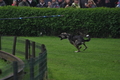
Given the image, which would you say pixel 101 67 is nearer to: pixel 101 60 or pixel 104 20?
pixel 101 60

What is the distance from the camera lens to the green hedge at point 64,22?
24.9m

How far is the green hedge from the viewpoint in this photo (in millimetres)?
24859

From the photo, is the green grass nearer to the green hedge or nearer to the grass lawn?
the grass lawn

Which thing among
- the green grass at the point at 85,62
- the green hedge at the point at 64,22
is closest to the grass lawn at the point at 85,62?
the green grass at the point at 85,62

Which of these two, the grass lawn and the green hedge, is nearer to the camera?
the grass lawn

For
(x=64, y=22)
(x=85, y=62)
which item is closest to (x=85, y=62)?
(x=85, y=62)

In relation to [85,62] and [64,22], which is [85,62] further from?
[64,22]

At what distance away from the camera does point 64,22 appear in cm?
2525

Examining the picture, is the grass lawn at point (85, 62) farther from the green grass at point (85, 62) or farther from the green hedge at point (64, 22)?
the green hedge at point (64, 22)

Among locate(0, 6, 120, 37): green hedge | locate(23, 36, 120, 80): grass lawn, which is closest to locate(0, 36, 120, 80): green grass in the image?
locate(23, 36, 120, 80): grass lawn

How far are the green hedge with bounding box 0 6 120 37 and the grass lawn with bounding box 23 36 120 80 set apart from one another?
3264 mm

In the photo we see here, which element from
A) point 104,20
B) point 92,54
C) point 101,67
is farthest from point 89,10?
point 101,67

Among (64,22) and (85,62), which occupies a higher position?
(64,22)

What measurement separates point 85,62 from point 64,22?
10320 mm
